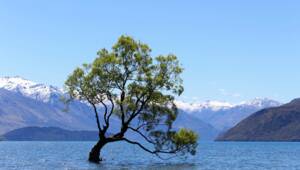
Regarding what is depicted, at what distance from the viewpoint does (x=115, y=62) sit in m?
80.9

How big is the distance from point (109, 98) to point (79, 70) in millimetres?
6529

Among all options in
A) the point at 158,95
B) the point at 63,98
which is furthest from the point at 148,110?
the point at 63,98

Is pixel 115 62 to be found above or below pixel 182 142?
above

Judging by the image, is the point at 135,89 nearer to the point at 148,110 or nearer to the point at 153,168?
the point at 148,110

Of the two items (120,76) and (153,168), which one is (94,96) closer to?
(120,76)

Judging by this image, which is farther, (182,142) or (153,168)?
(182,142)

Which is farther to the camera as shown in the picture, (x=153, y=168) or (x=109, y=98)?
(x=109, y=98)

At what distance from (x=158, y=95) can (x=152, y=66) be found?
14.8 feet

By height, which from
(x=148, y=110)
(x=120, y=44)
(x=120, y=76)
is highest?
(x=120, y=44)

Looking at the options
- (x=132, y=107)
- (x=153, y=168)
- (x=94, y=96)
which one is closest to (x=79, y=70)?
(x=94, y=96)

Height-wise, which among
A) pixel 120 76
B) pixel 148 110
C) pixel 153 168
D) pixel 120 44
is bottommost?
pixel 153 168

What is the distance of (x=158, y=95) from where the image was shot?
8031 cm

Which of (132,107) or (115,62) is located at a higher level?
(115,62)

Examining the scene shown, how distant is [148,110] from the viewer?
268ft
